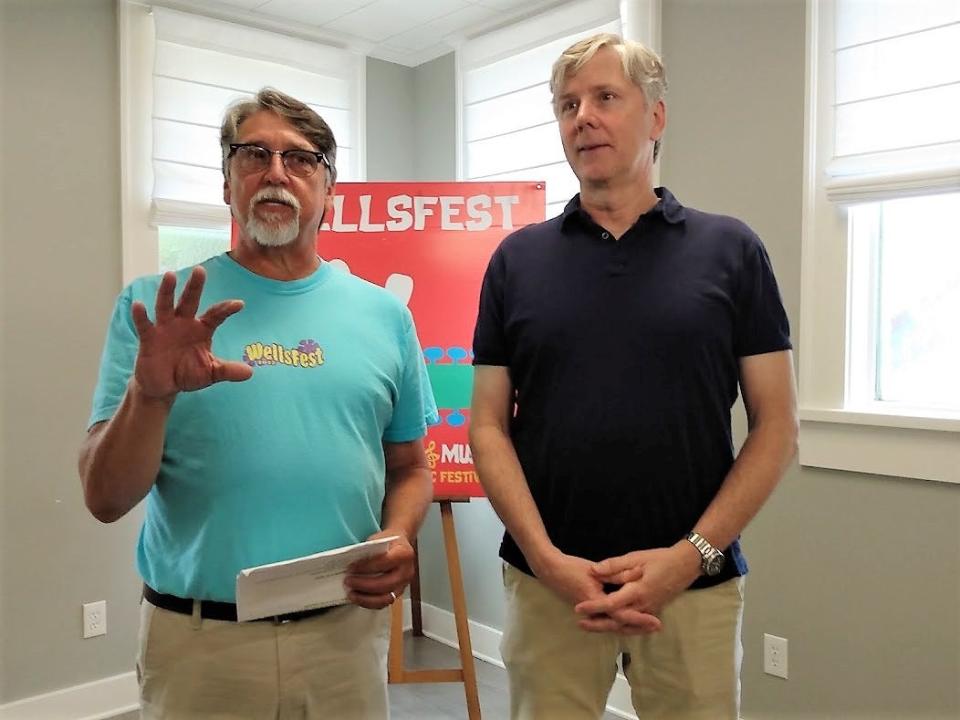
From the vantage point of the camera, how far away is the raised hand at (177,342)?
105cm

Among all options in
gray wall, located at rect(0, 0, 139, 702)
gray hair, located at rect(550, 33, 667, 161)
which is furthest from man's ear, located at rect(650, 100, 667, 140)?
gray wall, located at rect(0, 0, 139, 702)

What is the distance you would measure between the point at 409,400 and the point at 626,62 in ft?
2.34

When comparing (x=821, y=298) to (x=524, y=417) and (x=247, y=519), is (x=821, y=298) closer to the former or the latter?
(x=524, y=417)

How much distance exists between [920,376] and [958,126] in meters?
0.68

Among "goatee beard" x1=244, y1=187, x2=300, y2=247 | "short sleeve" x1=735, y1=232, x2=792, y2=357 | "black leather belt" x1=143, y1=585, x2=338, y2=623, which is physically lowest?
"black leather belt" x1=143, y1=585, x2=338, y2=623

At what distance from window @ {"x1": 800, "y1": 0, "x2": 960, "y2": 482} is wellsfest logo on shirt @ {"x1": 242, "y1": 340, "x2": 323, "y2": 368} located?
61.4 inches

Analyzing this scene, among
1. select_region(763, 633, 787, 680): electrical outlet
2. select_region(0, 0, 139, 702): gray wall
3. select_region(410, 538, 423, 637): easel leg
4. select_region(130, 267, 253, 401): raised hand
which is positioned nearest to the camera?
select_region(130, 267, 253, 401): raised hand

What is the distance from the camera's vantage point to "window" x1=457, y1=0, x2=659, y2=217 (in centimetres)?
292

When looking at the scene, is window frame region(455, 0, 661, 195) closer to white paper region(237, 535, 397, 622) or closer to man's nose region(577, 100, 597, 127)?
man's nose region(577, 100, 597, 127)

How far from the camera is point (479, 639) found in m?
3.27

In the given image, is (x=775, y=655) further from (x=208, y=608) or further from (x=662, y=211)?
(x=208, y=608)

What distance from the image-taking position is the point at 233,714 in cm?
123

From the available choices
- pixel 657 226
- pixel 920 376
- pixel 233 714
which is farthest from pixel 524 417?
pixel 920 376

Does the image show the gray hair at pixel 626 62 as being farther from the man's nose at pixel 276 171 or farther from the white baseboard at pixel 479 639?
the white baseboard at pixel 479 639
